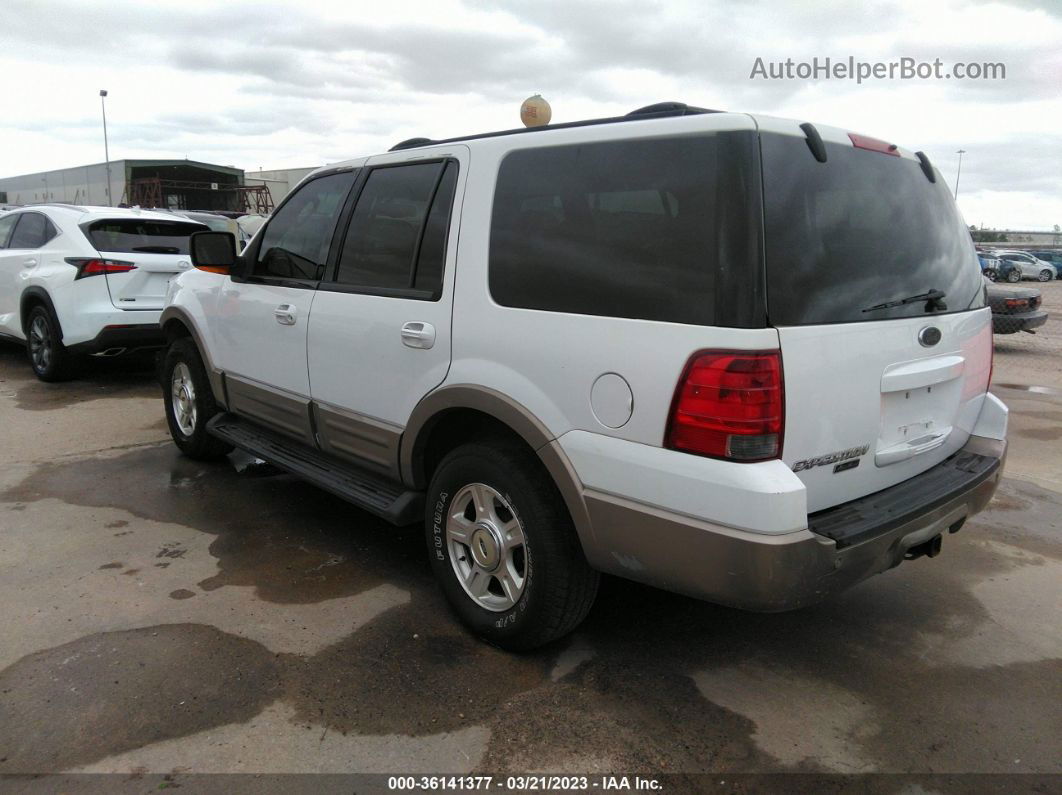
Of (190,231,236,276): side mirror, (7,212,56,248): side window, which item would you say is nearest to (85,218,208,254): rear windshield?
(7,212,56,248): side window

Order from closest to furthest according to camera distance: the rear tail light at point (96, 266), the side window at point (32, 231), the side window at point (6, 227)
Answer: the rear tail light at point (96, 266), the side window at point (32, 231), the side window at point (6, 227)

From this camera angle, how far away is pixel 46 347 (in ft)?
25.3

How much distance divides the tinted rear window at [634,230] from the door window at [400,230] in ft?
1.13

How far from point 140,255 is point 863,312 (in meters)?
6.79

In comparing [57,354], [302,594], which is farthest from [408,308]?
[57,354]

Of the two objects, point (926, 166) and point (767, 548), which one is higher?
point (926, 166)

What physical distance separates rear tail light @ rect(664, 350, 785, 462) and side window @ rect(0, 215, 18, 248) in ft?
28.4

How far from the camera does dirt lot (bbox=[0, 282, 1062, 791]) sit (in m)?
2.51

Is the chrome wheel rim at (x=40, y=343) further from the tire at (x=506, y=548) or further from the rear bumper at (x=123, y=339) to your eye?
the tire at (x=506, y=548)

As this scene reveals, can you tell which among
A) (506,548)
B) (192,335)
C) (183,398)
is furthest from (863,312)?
(183,398)

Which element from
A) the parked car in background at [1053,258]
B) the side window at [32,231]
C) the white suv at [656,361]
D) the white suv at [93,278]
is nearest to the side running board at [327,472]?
the white suv at [656,361]

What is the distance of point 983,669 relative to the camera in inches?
119

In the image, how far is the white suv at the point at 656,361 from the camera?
2334 millimetres

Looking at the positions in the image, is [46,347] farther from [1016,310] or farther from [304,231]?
[1016,310]
